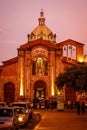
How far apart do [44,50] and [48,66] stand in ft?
9.90

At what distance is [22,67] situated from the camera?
83250mm

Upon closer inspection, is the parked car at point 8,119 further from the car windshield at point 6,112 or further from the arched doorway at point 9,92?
the arched doorway at point 9,92

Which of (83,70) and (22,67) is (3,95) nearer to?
(22,67)

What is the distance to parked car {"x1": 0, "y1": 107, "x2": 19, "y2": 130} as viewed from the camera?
21953mm

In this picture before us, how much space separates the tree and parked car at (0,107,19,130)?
3907cm

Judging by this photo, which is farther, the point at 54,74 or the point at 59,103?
the point at 54,74

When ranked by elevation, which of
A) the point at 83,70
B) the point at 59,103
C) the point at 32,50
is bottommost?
the point at 59,103

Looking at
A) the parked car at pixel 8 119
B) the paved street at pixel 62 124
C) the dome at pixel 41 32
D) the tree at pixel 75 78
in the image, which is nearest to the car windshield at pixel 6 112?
the parked car at pixel 8 119

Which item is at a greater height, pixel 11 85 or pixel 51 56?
pixel 51 56

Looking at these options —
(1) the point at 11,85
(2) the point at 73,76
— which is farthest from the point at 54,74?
(2) the point at 73,76

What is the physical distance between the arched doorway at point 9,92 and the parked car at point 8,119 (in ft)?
193

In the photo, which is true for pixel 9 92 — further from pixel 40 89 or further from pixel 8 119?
pixel 8 119

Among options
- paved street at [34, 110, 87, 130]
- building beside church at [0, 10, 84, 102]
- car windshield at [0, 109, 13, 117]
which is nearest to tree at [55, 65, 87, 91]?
building beside church at [0, 10, 84, 102]

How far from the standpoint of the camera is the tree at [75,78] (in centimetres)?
6353
